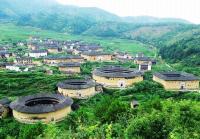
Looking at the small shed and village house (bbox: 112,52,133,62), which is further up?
village house (bbox: 112,52,133,62)

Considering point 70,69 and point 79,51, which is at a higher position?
point 79,51

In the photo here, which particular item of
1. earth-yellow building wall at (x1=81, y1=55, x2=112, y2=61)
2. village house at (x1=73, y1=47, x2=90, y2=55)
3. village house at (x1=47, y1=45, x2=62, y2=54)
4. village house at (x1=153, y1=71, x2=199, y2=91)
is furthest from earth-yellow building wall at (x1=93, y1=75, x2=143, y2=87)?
village house at (x1=47, y1=45, x2=62, y2=54)

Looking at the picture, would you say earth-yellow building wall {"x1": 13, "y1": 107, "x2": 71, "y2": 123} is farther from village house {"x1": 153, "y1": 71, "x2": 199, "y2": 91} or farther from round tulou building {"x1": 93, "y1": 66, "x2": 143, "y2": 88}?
village house {"x1": 153, "y1": 71, "x2": 199, "y2": 91}

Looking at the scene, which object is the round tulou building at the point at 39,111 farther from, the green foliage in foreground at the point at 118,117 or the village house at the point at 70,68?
the village house at the point at 70,68

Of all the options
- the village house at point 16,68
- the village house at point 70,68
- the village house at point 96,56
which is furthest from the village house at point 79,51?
the village house at point 16,68

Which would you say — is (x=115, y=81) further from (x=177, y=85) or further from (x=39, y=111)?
(x=39, y=111)

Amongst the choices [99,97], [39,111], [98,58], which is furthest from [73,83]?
[98,58]

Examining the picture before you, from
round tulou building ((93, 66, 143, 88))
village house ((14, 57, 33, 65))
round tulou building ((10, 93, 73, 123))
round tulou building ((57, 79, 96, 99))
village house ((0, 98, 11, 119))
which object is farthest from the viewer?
village house ((14, 57, 33, 65))

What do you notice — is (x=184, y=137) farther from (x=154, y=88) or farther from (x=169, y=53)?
(x=169, y=53)
